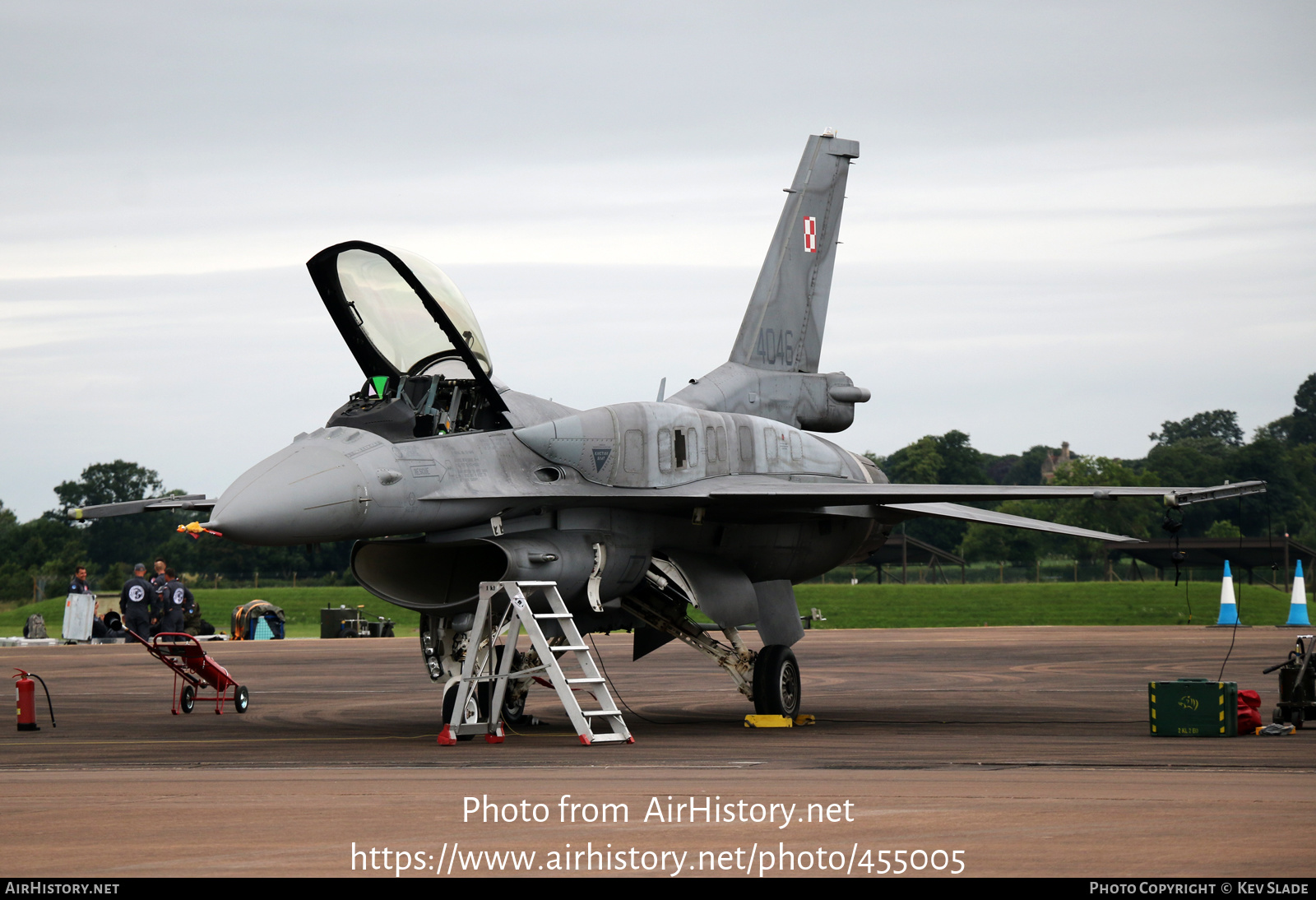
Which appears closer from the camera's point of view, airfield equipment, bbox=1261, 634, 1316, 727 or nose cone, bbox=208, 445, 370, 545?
nose cone, bbox=208, 445, 370, 545

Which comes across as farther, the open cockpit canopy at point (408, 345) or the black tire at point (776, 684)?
the black tire at point (776, 684)

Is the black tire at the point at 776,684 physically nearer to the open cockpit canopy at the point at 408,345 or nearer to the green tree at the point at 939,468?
the open cockpit canopy at the point at 408,345

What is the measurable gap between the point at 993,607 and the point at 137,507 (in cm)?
3649

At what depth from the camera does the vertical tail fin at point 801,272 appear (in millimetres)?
19125

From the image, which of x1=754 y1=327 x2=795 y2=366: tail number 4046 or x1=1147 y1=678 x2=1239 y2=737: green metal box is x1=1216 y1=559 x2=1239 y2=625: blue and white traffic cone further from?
x1=1147 y1=678 x2=1239 y2=737: green metal box

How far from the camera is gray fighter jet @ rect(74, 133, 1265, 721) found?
13062 mm

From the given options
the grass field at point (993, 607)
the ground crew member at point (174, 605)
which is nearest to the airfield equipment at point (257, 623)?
the grass field at point (993, 607)

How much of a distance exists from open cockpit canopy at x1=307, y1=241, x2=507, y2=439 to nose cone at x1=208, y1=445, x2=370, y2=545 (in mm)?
1073

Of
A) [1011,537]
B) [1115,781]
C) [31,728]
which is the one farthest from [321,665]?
[1011,537]

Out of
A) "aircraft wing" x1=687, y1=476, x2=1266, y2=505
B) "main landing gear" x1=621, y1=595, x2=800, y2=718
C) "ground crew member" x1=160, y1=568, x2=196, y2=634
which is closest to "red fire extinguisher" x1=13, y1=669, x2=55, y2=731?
"main landing gear" x1=621, y1=595, x2=800, y2=718

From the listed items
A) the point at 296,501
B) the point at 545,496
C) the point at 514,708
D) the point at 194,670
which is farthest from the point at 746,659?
the point at 194,670

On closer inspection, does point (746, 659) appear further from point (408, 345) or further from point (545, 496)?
point (408, 345)

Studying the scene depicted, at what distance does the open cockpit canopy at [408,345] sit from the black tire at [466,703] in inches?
99.5

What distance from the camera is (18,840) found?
7.19 metres
